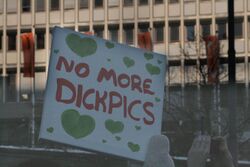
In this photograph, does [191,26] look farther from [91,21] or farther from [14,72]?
[14,72]

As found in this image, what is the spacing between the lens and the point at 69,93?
5.00 meters

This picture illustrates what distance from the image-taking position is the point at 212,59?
34.7 m

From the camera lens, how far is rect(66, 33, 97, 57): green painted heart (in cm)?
506

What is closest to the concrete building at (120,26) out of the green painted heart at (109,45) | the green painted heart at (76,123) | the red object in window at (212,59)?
the red object in window at (212,59)

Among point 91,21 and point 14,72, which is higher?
point 91,21

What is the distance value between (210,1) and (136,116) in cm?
4787

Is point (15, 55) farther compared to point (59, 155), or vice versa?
point (15, 55)

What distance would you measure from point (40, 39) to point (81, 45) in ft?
171

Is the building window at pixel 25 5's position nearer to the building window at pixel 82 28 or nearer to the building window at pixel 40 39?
the building window at pixel 40 39

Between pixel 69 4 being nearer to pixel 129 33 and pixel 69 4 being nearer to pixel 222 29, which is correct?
pixel 129 33

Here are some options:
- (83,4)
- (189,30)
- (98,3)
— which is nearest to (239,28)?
(189,30)

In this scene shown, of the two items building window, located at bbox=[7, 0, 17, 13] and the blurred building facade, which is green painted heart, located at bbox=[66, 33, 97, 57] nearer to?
the blurred building facade

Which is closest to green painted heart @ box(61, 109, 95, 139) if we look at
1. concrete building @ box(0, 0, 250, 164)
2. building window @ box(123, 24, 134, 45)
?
concrete building @ box(0, 0, 250, 164)

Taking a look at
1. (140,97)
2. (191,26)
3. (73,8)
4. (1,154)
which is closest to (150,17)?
(191,26)
